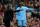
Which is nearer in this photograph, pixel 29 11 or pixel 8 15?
pixel 8 15

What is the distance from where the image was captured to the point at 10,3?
2549 millimetres

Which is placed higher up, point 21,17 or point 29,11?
point 29,11

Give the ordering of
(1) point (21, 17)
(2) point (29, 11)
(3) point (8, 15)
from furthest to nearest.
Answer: (2) point (29, 11) < (1) point (21, 17) < (3) point (8, 15)

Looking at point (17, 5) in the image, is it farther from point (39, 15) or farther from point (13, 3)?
point (39, 15)

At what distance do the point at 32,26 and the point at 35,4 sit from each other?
1.78ft

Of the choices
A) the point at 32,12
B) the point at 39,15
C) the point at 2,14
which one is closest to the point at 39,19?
the point at 39,15

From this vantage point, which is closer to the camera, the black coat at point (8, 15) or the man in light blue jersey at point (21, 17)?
the black coat at point (8, 15)

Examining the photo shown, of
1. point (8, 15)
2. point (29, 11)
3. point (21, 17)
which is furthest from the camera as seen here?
point (29, 11)

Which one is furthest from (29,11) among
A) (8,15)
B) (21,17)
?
(8,15)

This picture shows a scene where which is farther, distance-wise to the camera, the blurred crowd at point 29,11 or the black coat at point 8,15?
the blurred crowd at point 29,11

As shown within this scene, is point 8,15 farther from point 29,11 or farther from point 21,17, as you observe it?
point 29,11

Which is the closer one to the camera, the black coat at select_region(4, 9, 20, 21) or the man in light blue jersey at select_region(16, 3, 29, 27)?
the black coat at select_region(4, 9, 20, 21)

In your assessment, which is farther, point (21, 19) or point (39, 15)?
point (39, 15)

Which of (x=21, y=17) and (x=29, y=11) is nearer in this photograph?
(x=21, y=17)
